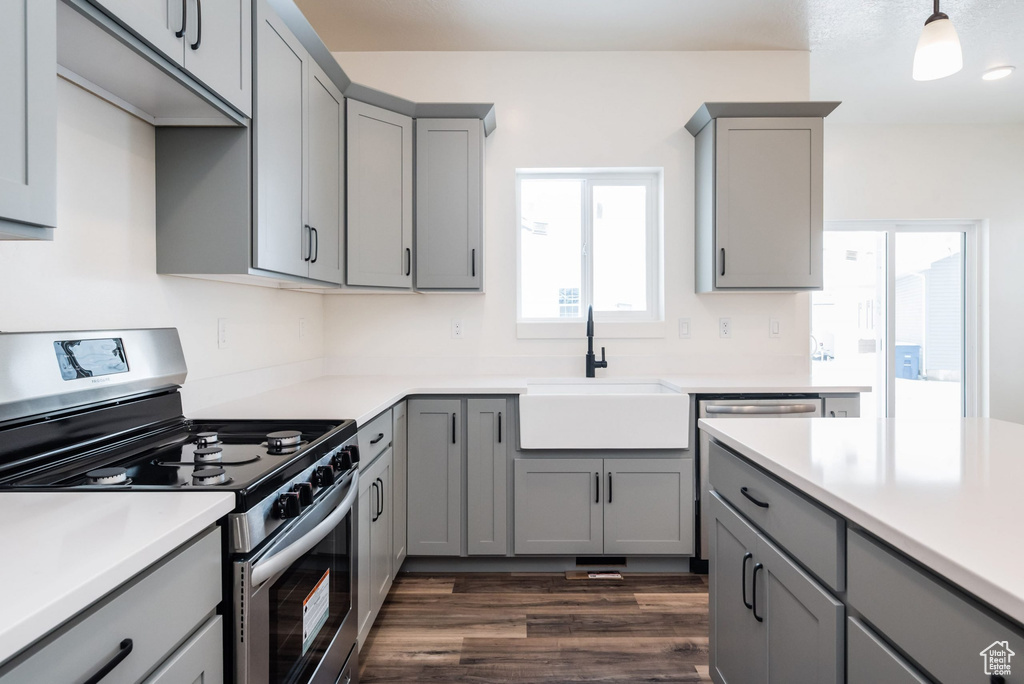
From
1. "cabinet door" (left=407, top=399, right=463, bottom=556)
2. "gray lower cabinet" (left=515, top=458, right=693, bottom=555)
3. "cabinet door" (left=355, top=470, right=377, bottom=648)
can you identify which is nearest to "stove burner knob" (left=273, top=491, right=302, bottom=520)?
"cabinet door" (left=355, top=470, right=377, bottom=648)

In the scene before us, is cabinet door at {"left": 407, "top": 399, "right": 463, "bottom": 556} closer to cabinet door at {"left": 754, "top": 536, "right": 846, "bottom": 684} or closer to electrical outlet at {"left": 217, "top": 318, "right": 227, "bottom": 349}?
electrical outlet at {"left": 217, "top": 318, "right": 227, "bottom": 349}

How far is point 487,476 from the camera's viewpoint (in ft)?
8.56

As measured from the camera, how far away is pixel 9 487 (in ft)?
3.31

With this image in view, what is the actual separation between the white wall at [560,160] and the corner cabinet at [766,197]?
0.31 metres

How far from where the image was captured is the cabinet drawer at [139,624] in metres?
0.63

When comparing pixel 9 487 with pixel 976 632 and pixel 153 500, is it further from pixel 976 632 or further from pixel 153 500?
pixel 976 632

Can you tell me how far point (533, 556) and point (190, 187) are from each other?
2064mm

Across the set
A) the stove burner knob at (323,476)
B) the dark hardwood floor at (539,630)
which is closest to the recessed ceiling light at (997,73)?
the dark hardwood floor at (539,630)

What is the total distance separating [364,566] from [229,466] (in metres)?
0.84

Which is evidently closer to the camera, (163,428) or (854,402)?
(163,428)

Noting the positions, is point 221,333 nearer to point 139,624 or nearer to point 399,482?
point 399,482

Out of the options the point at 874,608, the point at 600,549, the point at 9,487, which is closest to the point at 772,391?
the point at 600,549

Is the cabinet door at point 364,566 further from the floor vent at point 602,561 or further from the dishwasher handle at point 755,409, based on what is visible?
the dishwasher handle at point 755,409

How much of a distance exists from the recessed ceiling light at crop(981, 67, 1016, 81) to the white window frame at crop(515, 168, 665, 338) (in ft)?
6.83
